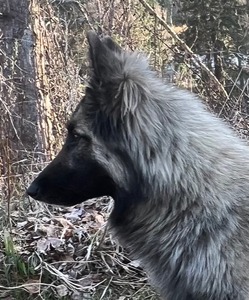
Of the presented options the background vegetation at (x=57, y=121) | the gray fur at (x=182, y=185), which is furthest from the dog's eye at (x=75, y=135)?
the background vegetation at (x=57, y=121)

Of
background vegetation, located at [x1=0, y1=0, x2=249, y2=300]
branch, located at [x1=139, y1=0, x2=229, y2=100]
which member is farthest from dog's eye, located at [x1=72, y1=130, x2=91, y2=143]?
branch, located at [x1=139, y1=0, x2=229, y2=100]

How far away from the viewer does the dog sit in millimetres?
3094

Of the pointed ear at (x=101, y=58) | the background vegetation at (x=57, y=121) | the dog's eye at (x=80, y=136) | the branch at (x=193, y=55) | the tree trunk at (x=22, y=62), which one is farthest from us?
the branch at (x=193, y=55)

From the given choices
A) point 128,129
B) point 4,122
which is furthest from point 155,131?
point 4,122

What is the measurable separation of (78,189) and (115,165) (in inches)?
12.1

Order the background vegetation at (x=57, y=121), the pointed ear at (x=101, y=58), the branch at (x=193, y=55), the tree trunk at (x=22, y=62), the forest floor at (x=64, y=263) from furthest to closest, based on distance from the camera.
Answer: the branch at (x=193, y=55) < the tree trunk at (x=22, y=62) < the background vegetation at (x=57, y=121) < the forest floor at (x=64, y=263) < the pointed ear at (x=101, y=58)

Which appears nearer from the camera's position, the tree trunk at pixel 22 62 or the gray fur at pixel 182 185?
the gray fur at pixel 182 185

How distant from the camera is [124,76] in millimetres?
3115

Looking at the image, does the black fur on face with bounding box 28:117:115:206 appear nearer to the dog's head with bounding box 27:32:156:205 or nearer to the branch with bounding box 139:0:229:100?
the dog's head with bounding box 27:32:156:205

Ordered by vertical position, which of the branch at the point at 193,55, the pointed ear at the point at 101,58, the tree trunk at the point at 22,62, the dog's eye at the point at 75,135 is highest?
the pointed ear at the point at 101,58

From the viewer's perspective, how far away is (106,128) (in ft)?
10.3

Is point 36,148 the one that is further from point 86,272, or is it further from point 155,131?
point 155,131

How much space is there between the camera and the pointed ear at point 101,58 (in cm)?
305

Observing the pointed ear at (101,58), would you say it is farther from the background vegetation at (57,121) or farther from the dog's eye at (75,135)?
the background vegetation at (57,121)
